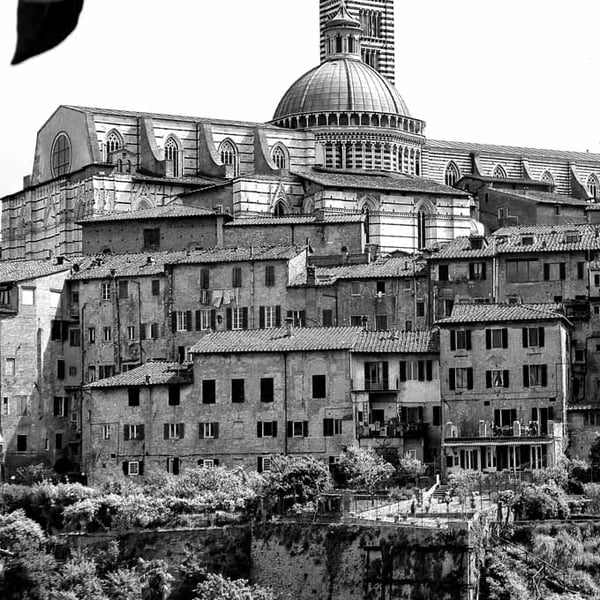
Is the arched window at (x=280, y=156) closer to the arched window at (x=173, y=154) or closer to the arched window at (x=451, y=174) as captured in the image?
the arched window at (x=173, y=154)

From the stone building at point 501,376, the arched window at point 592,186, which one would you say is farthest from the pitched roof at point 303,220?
the arched window at point 592,186

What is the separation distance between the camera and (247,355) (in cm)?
5209

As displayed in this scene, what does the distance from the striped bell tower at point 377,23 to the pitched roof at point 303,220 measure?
45039 mm

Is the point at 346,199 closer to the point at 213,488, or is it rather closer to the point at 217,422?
the point at 217,422

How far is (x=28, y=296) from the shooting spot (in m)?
59.5

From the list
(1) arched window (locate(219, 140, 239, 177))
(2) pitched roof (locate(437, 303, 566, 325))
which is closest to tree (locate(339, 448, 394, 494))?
(2) pitched roof (locate(437, 303, 566, 325))

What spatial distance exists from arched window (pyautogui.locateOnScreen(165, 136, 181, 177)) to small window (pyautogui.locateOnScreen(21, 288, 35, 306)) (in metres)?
23.0

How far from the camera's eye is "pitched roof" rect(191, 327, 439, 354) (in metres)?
51.5

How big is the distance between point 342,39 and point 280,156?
12.3m

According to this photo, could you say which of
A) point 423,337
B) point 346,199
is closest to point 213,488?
point 423,337

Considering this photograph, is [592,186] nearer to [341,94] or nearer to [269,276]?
[341,94]

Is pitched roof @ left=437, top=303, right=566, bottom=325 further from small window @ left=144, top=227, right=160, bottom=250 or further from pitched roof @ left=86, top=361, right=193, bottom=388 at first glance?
small window @ left=144, top=227, right=160, bottom=250

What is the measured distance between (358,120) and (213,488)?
1706 inches

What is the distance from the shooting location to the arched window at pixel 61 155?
264ft
